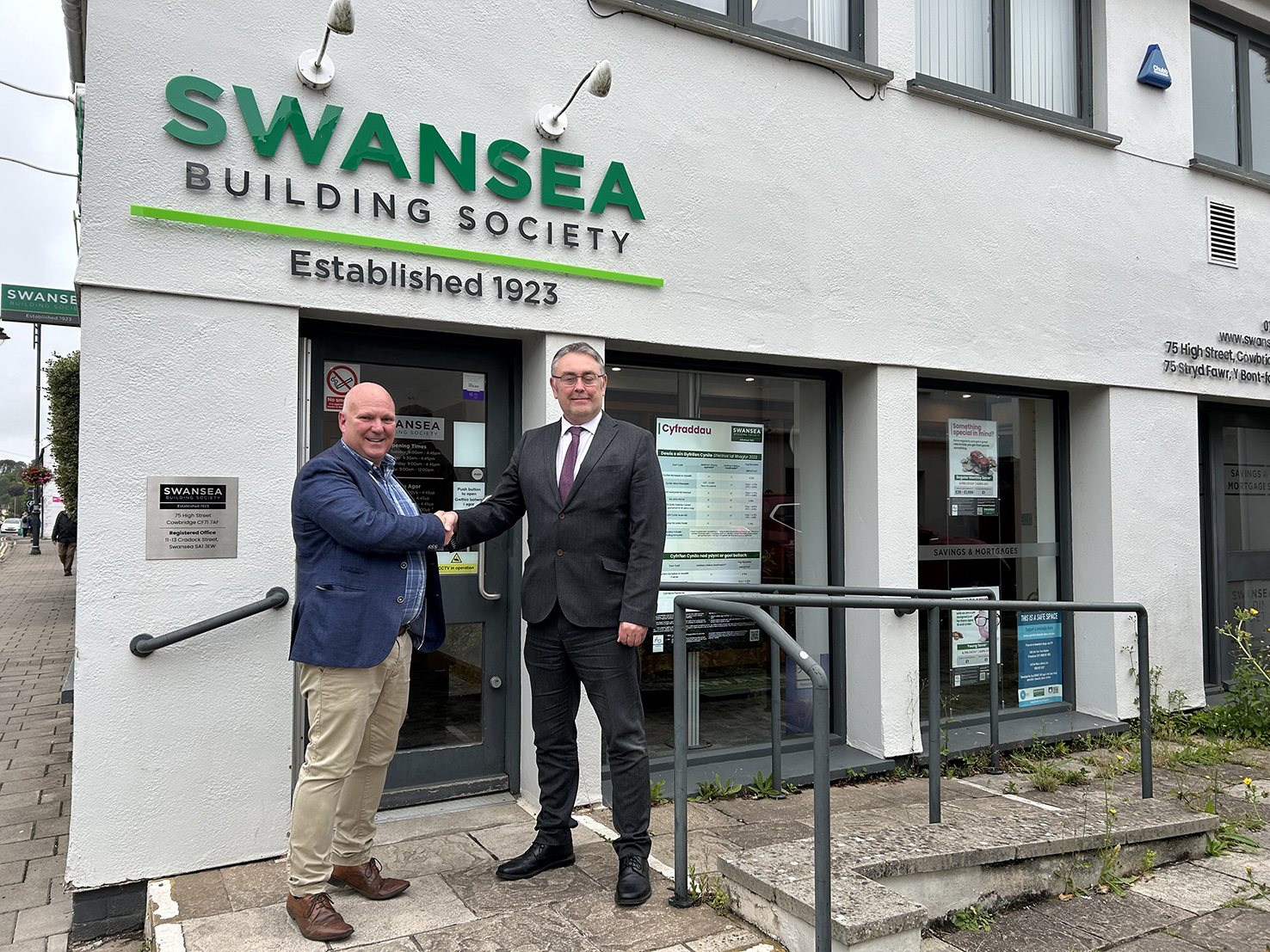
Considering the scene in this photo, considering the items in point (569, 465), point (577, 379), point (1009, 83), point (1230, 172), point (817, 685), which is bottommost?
point (817, 685)

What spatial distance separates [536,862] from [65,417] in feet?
60.7

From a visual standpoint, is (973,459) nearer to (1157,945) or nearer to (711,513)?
(711,513)

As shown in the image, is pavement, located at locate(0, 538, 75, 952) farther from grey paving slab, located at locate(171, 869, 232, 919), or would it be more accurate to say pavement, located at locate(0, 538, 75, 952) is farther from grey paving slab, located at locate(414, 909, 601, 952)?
grey paving slab, located at locate(414, 909, 601, 952)

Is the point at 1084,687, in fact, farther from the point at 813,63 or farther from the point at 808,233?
the point at 813,63

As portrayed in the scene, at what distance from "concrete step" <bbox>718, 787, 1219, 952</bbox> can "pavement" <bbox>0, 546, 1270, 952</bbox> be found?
7cm

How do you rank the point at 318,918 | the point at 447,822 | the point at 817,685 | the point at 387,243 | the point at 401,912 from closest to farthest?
the point at 817,685
the point at 318,918
the point at 401,912
the point at 387,243
the point at 447,822

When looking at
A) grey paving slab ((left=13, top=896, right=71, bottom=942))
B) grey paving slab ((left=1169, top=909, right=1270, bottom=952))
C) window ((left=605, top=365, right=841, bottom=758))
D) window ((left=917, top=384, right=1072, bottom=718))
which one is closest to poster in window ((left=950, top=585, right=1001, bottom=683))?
window ((left=917, top=384, right=1072, bottom=718))

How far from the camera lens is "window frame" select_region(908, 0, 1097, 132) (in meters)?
5.82

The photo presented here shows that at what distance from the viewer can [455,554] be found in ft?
14.6

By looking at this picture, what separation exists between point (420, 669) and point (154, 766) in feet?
4.14

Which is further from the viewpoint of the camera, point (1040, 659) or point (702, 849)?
point (1040, 659)

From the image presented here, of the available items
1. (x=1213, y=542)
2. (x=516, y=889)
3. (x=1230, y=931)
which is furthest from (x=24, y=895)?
(x=1213, y=542)

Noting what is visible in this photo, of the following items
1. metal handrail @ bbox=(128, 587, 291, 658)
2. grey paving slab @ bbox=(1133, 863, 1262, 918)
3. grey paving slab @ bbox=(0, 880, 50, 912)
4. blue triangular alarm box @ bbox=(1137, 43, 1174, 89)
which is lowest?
grey paving slab @ bbox=(1133, 863, 1262, 918)

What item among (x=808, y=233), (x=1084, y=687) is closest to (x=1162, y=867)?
(x=1084, y=687)
